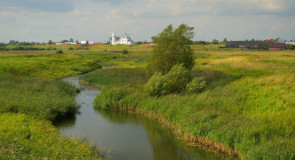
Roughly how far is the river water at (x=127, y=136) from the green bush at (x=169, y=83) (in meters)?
3.33

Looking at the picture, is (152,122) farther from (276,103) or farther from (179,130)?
(276,103)

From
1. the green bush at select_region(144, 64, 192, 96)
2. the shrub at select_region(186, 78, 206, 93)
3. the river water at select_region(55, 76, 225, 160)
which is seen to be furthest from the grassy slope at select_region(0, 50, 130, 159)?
the shrub at select_region(186, 78, 206, 93)

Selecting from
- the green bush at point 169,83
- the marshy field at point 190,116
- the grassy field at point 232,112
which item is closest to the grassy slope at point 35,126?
the marshy field at point 190,116

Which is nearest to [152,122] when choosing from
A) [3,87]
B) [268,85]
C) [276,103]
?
[276,103]

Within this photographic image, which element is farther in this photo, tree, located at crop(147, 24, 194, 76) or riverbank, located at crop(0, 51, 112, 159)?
tree, located at crop(147, 24, 194, 76)

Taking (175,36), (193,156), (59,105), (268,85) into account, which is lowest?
(193,156)

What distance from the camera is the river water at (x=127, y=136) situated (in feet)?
51.4

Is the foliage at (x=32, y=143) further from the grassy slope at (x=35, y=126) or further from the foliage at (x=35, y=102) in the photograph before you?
the foliage at (x=35, y=102)

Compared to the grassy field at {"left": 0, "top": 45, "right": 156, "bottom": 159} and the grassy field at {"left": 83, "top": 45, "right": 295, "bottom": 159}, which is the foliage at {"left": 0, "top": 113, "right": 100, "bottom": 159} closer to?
the grassy field at {"left": 0, "top": 45, "right": 156, "bottom": 159}

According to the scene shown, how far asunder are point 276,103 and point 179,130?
711cm

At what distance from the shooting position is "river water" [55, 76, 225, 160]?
15.7 m

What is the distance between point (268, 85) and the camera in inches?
932

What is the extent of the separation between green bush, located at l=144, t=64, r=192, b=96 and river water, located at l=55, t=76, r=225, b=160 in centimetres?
333

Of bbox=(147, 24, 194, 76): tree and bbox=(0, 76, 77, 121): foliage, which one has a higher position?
bbox=(147, 24, 194, 76): tree
